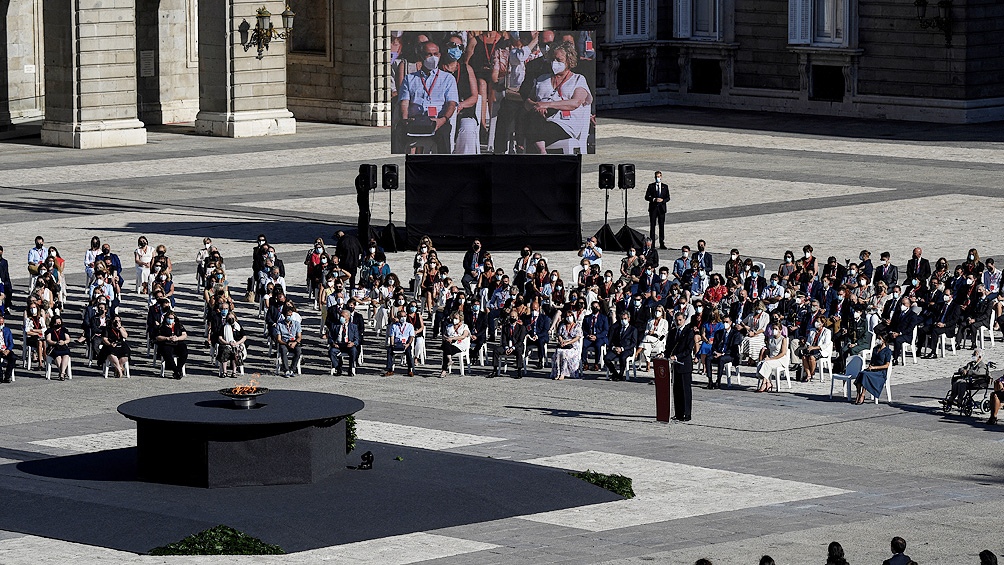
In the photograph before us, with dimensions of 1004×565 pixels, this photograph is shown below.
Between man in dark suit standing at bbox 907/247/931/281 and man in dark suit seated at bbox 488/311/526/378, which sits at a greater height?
man in dark suit standing at bbox 907/247/931/281

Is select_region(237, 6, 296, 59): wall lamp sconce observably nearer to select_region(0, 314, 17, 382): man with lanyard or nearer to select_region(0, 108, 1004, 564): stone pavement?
select_region(0, 108, 1004, 564): stone pavement

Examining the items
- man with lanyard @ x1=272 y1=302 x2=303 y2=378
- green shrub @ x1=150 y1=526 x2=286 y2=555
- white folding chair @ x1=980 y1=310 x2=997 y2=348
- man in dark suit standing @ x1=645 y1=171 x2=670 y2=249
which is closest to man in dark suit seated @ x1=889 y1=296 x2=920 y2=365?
white folding chair @ x1=980 y1=310 x2=997 y2=348

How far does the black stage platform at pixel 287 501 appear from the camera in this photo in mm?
19219

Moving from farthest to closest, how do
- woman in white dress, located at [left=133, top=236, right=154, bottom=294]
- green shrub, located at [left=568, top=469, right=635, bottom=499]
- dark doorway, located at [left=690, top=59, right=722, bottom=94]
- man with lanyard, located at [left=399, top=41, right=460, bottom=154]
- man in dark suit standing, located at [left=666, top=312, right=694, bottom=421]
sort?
dark doorway, located at [left=690, top=59, right=722, bottom=94] → man with lanyard, located at [left=399, top=41, right=460, bottom=154] → woman in white dress, located at [left=133, top=236, right=154, bottom=294] → man in dark suit standing, located at [left=666, top=312, right=694, bottom=421] → green shrub, located at [left=568, top=469, right=635, bottom=499]

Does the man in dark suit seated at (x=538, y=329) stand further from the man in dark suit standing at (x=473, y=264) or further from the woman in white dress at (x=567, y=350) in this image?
the man in dark suit standing at (x=473, y=264)

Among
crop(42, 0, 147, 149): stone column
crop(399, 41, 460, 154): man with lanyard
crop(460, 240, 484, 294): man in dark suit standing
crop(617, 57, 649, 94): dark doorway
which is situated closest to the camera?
crop(460, 240, 484, 294): man in dark suit standing

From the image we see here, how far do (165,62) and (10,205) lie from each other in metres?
18.3

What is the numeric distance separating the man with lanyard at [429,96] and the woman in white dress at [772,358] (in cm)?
1353

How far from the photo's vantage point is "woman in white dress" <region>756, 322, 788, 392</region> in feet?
88.9

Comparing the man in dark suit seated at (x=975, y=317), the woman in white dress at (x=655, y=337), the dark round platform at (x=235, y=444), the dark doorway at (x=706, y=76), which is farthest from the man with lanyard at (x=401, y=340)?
the dark doorway at (x=706, y=76)

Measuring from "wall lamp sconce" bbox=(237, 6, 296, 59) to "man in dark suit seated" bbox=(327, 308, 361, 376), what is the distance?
31072 mm

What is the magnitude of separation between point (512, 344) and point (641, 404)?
3.21 metres

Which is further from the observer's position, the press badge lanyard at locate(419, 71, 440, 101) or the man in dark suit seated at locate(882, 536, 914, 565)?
the press badge lanyard at locate(419, 71, 440, 101)

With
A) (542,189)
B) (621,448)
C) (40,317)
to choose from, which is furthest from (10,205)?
(621,448)
